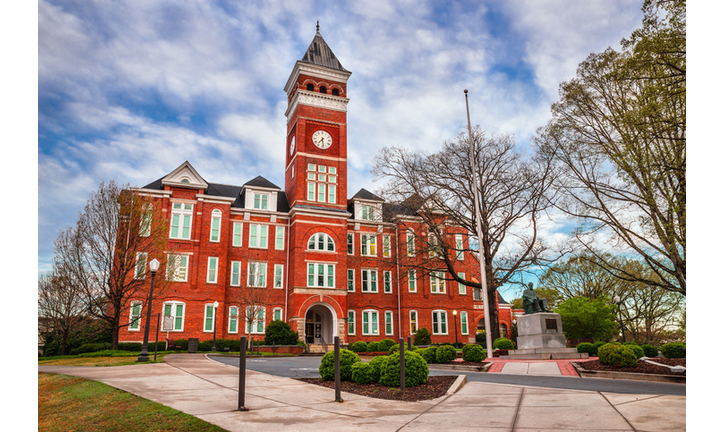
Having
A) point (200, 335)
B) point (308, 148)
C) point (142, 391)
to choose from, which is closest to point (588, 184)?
point (142, 391)

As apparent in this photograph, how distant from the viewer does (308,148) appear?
132 feet

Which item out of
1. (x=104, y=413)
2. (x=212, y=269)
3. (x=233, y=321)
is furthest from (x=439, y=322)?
(x=104, y=413)

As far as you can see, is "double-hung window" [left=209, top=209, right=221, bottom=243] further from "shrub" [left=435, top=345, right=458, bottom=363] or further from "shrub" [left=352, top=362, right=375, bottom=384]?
"shrub" [left=352, top=362, right=375, bottom=384]

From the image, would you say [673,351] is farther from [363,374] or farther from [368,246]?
[368,246]

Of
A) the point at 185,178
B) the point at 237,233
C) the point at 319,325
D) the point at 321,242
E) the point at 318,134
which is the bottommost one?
the point at 319,325

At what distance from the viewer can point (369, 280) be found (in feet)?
136

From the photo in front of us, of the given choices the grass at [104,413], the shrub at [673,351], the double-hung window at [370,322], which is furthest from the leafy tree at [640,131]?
the double-hung window at [370,322]

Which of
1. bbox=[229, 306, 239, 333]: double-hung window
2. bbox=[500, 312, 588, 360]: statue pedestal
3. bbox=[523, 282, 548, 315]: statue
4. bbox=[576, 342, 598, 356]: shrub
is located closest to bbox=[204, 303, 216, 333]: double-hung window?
bbox=[229, 306, 239, 333]: double-hung window

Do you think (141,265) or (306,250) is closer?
(141,265)

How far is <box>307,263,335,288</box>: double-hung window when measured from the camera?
3725cm

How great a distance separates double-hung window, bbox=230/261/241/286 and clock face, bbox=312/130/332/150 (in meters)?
12.9

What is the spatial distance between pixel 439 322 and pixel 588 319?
525 inches

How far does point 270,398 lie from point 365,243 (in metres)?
33.9

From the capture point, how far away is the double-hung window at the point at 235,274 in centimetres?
3659
